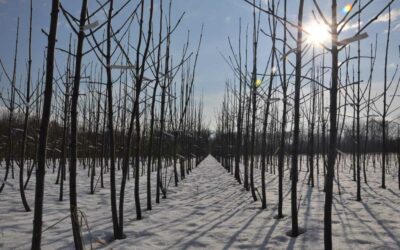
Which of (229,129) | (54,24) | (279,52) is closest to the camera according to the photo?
(54,24)

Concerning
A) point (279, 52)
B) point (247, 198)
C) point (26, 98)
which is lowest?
point (247, 198)

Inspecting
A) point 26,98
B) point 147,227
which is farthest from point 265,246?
point 26,98

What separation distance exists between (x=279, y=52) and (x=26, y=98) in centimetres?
332

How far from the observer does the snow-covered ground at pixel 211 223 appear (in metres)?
3.12

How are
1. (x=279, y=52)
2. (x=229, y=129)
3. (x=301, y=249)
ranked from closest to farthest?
(x=301, y=249) → (x=279, y=52) → (x=229, y=129)

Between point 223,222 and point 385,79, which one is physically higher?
point 385,79

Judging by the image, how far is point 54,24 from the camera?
71.9 inches

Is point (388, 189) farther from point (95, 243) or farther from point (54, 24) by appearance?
point (54, 24)

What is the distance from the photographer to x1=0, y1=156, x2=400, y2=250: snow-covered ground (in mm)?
3115

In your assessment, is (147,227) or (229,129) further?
(229,129)

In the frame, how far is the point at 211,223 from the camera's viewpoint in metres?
3.98

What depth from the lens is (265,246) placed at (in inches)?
122

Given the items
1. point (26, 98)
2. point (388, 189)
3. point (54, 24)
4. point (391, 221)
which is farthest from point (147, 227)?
point (388, 189)

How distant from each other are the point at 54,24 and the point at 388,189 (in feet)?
24.3
